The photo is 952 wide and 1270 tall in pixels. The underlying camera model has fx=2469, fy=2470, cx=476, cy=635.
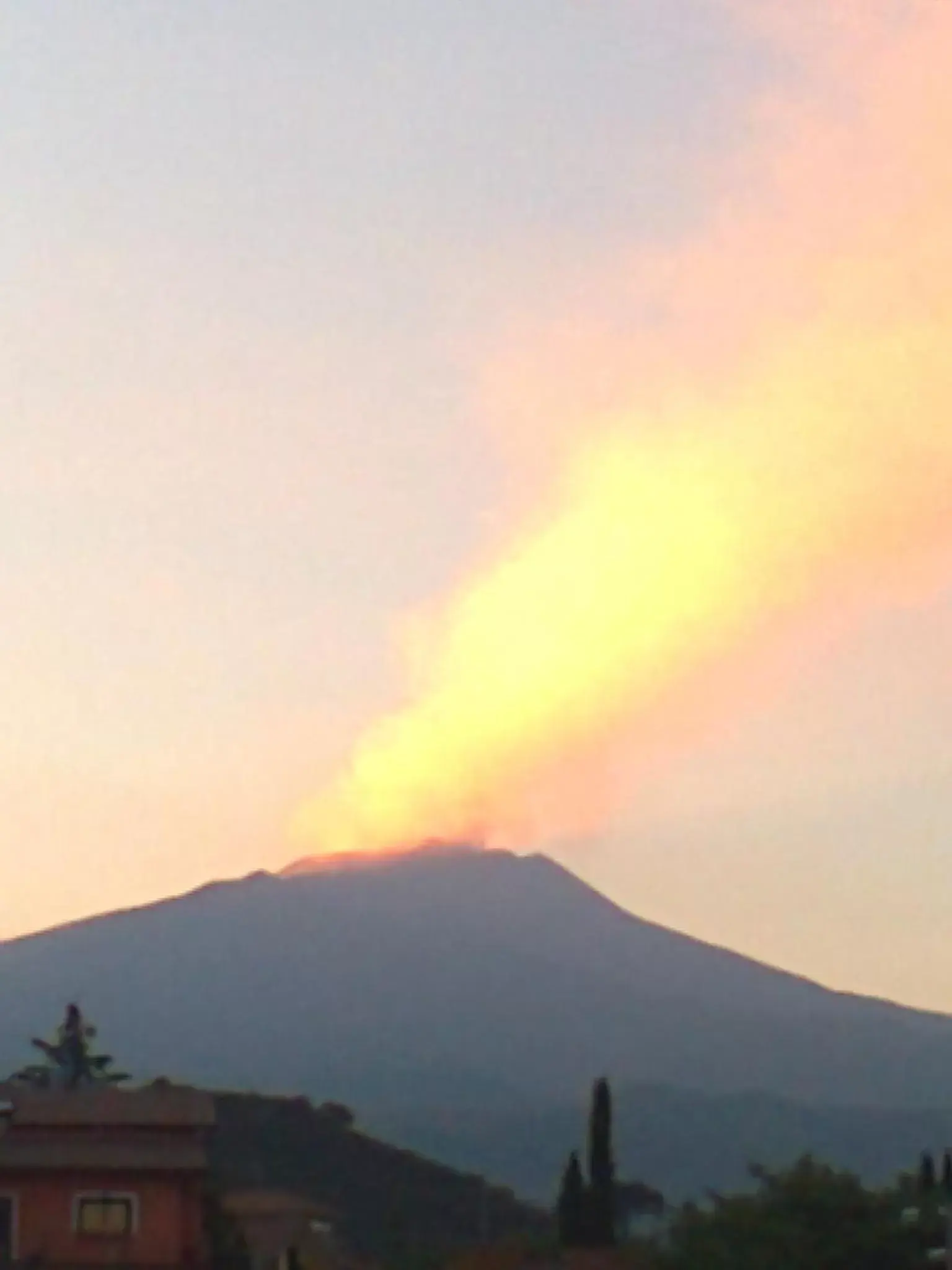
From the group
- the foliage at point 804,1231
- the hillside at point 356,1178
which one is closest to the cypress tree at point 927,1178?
the foliage at point 804,1231

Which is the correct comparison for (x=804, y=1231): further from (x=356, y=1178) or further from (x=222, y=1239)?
(x=356, y=1178)

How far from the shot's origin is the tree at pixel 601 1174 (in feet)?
228

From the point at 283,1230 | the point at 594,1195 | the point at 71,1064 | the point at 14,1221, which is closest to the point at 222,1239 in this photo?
the point at 14,1221

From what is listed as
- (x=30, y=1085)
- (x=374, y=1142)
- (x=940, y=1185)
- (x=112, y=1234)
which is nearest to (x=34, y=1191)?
(x=112, y=1234)

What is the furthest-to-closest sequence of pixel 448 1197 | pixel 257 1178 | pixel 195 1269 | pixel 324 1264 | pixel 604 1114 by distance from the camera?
pixel 448 1197 → pixel 257 1178 → pixel 604 1114 → pixel 324 1264 → pixel 195 1269

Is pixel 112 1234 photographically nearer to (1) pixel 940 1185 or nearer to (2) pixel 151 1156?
(2) pixel 151 1156

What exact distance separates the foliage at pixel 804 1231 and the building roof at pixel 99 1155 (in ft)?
38.6

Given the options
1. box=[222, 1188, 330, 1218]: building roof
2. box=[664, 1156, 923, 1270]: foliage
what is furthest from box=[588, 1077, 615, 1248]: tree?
box=[664, 1156, 923, 1270]: foliage

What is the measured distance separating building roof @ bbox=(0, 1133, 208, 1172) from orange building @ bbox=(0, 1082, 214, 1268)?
0.5 inches

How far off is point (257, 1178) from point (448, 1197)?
36.2ft

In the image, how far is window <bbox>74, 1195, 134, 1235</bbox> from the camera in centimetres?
5178

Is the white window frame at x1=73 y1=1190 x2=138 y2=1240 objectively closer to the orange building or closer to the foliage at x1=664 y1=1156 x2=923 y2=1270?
the orange building

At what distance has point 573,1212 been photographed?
70.5 m

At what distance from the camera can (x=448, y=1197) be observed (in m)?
106
